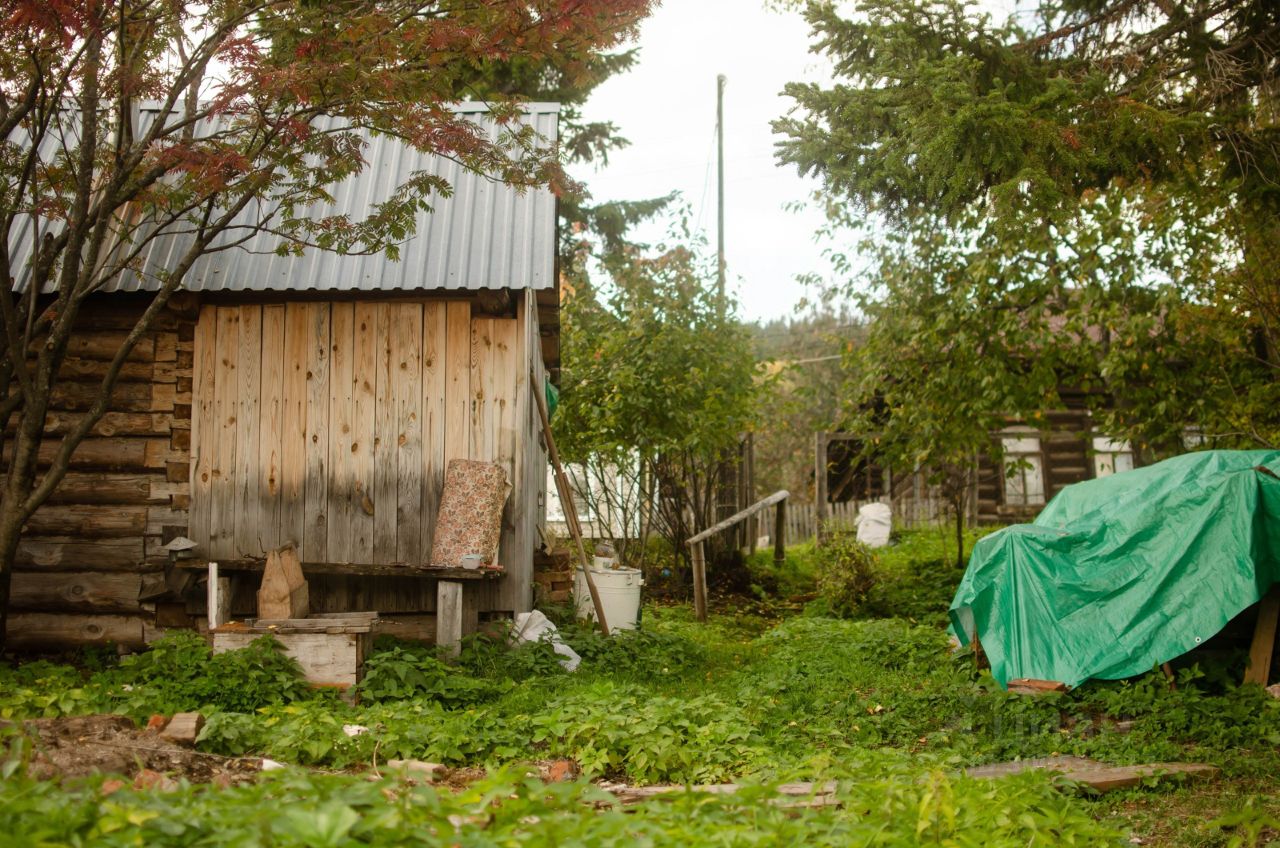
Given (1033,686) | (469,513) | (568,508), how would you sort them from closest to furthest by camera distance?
(1033,686) < (469,513) < (568,508)

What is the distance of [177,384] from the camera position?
8.02 metres

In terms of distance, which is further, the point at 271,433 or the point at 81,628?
the point at 271,433

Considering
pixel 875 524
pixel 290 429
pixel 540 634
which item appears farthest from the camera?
pixel 875 524

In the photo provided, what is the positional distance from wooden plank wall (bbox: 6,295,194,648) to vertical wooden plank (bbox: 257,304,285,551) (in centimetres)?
56

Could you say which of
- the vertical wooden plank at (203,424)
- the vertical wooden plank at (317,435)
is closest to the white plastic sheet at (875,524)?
the vertical wooden plank at (317,435)

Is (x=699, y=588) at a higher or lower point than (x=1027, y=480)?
lower

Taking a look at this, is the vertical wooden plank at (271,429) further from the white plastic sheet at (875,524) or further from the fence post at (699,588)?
the white plastic sheet at (875,524)

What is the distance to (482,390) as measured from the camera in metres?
8.01

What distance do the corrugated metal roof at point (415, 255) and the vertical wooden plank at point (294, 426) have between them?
38cm

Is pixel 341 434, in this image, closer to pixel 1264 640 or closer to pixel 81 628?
pixel 81 628

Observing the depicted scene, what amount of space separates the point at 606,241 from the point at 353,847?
1748 cm

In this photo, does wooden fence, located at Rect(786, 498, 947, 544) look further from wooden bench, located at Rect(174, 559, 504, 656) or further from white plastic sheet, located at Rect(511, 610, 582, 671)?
wooden bench, located at Rect(174, 559, 504, 656)

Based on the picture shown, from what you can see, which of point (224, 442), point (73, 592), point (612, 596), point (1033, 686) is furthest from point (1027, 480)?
point (73, 592)

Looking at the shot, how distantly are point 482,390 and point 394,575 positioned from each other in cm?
156
